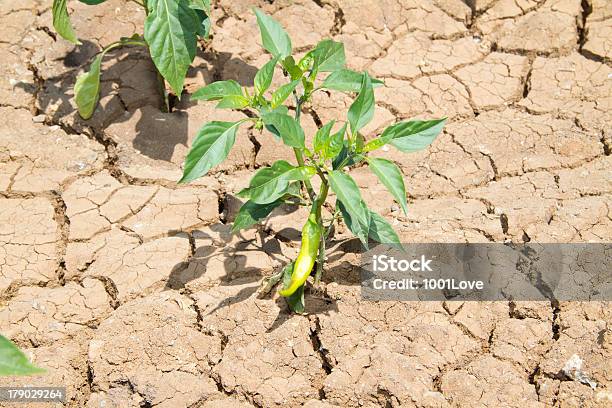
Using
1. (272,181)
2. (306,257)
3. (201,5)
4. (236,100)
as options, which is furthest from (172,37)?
(306,257)

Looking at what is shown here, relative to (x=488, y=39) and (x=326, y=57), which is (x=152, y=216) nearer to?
(x=326, y=57)

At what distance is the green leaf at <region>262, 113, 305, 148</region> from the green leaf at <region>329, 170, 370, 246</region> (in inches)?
6.5

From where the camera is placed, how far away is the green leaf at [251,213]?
2.95 meters

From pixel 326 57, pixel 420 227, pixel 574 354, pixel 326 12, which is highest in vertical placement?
pixel 326 12

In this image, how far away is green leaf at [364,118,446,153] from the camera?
2.81 m

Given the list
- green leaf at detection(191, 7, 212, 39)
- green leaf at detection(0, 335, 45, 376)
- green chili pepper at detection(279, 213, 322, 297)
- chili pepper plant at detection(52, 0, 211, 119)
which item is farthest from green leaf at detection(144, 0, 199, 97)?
green leaf at detection(0, 335, 45, 376)

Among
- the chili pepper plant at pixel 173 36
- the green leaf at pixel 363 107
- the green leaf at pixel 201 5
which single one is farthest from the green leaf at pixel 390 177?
the green leaf at pixel 201 5

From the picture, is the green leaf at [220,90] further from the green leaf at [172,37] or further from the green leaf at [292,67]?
the green leaf at [172,37]

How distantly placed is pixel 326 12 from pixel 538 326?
83.7 inches

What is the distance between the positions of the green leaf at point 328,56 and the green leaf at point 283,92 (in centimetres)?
29

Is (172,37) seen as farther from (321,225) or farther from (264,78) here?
(321,225)

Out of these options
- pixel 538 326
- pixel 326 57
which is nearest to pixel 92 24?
pixel 326 57

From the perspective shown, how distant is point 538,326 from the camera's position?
9.74 feet

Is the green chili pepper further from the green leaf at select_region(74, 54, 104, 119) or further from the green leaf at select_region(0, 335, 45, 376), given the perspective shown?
the green leaf at select_region(74, 54, 104, 119)
